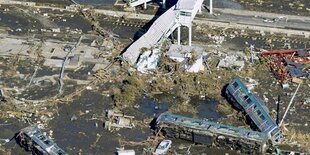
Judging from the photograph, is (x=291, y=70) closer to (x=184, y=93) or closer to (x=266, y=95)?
(x=266, y=95)

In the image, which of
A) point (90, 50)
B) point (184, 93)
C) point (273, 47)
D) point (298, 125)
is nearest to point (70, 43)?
point (90, 50)

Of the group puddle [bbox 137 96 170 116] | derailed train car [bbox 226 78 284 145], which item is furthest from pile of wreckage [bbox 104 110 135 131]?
derailed train car [bbox 226 78 284 145]

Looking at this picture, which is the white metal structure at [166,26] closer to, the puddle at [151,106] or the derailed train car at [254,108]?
the puddle at [151,106]

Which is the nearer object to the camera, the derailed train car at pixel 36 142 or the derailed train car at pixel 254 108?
the derailed train car at pixel 36 142

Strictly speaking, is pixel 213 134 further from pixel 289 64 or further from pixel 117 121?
pixel 289 64

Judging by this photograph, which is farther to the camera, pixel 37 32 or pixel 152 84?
pixel 37 32

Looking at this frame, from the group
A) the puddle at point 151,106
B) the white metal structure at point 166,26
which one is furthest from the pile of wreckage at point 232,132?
the white metal structure at point 166,26
